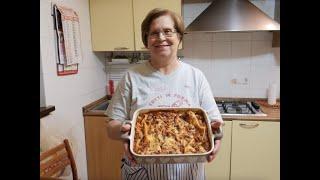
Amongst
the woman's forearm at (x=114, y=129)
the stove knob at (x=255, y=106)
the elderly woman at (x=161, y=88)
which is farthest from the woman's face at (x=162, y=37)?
the stove knob at (x=255, y=106)

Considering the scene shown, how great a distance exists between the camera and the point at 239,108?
2092mm

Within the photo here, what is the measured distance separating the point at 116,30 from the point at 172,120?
4.45ft

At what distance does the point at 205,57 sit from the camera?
7.75ft

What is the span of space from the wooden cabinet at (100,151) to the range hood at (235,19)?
103cm

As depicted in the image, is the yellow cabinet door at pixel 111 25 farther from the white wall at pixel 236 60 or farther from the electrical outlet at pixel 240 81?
the electrical outlet at pixel 240 81

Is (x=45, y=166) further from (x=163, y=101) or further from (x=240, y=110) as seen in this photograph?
(x=240, y=110)

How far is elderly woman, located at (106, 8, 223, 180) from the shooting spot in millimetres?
1073

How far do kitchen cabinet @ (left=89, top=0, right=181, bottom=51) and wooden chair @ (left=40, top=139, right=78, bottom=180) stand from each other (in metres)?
0.97

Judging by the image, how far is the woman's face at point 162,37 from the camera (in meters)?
1.06

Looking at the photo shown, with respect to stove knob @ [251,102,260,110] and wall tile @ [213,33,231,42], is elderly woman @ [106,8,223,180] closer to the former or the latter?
stove knob @ [251,102,260,110]

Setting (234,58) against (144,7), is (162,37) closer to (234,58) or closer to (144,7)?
(144,7)

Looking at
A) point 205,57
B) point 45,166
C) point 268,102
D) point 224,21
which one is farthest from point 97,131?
point 268,102

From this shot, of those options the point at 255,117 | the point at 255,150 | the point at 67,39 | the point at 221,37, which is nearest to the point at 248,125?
the point at 255,117

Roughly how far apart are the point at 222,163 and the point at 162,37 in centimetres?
130
